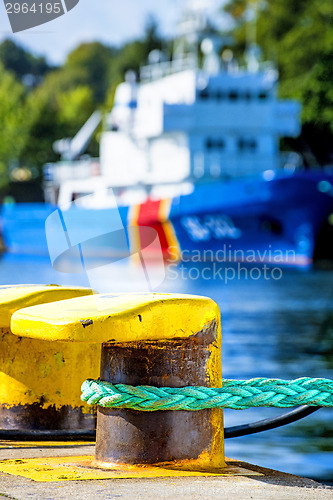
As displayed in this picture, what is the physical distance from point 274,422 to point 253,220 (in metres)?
28.8

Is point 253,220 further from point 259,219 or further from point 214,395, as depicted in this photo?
point 214,395

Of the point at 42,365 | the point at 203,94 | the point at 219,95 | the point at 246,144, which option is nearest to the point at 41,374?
the point at 42,365

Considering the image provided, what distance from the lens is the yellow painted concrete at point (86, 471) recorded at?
137 inches

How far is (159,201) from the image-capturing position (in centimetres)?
3366

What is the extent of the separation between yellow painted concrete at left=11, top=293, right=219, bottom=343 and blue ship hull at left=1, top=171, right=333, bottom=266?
2818 centimetres

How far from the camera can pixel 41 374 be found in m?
4.28

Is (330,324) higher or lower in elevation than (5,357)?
higher

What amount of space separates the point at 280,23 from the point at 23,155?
20.0 metres

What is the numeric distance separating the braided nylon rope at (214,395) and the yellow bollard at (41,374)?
58 centimetres

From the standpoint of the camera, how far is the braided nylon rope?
351 cm

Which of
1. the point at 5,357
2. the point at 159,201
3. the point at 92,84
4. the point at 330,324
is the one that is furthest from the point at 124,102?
the point at 92,84

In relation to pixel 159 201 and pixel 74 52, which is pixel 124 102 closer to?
pixel 159 201

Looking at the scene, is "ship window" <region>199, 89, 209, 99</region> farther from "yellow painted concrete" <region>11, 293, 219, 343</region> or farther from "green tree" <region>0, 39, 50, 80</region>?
"green tree" <region>0, 39, 50, 80</region>

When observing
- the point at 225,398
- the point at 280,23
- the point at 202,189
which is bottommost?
the point at 225,398
